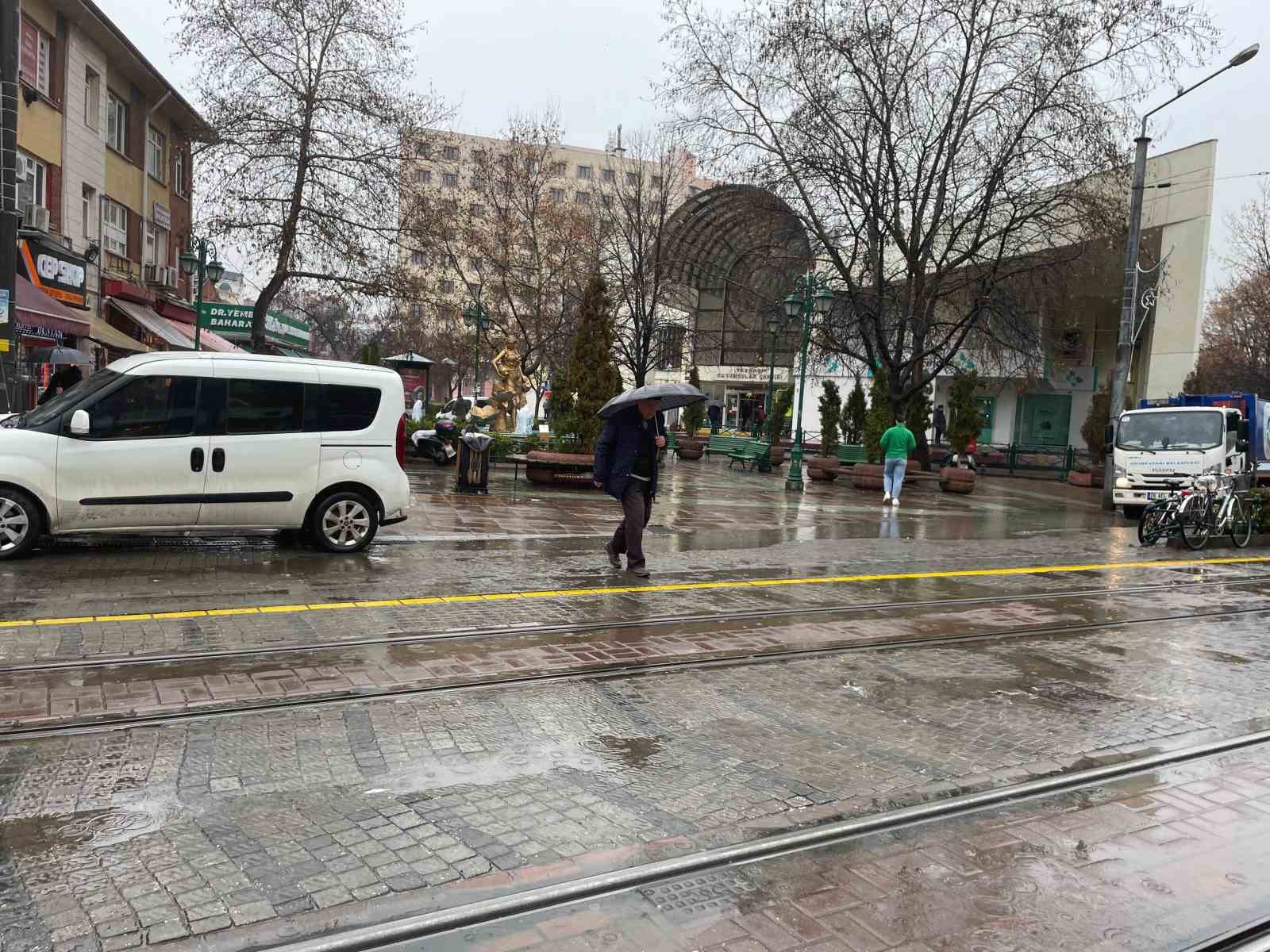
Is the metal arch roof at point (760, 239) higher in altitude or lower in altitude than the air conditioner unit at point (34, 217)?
higher

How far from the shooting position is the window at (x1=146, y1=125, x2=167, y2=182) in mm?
28703

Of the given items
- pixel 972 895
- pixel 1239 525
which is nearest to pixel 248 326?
pixel 1239 525

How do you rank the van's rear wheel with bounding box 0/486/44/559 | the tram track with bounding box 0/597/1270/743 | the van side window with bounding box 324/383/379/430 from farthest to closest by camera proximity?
the van side window with bounding box 324/383/379/430 < the van's rear wheel with bounding box 0/486/44/559 < the tram track with bounding box 0/597/1270/743

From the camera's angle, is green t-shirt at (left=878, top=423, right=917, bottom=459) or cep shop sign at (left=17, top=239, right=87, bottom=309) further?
green t-shirt at (left=878, top=423, right=917, bottom=459)

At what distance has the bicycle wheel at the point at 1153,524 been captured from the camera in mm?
14578

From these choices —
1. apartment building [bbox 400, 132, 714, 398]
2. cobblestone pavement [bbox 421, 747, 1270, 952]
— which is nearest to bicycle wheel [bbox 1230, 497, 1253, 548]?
cobblestone pavement [bbox 421, 747, 1270, 952]

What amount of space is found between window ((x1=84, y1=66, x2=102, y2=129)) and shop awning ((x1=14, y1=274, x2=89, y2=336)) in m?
6.77

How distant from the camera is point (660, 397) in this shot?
880cm

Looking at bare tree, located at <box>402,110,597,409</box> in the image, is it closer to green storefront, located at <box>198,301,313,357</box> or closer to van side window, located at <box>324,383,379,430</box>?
green storefront, located at <box>198,301,313,357</box>

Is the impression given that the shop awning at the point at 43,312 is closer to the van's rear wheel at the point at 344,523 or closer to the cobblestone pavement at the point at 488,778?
the van's rear wheel at the point at 344,523

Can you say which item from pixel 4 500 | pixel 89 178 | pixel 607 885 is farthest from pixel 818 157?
pixel 607 885

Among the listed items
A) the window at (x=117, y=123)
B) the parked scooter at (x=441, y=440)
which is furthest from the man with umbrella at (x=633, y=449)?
the window at (x=117, y=123)

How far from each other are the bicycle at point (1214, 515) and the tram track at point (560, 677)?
6.43 meters

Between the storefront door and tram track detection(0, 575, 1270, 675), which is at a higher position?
the storefront door
